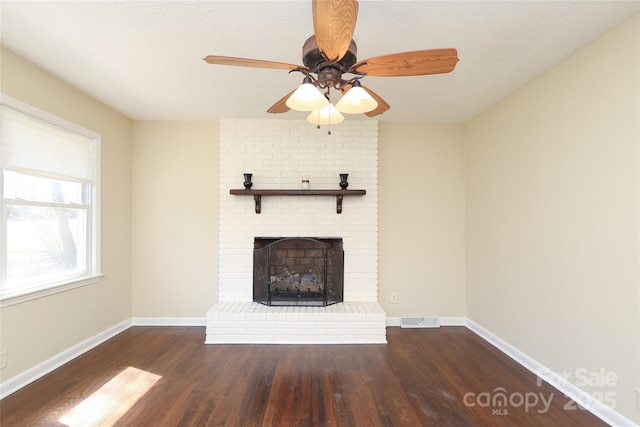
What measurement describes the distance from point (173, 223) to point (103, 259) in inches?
31.1

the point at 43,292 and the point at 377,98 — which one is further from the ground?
the point at 377,98

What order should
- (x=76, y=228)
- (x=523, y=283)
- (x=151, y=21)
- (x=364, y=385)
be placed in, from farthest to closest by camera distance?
(x=76, y=228), (x=523, y=283), (x=364, y=385), (x=151, y=21)

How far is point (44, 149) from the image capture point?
2424 millimetres

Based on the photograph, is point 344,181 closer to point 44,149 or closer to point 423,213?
point 423,213

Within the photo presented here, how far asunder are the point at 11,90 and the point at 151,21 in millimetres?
1310

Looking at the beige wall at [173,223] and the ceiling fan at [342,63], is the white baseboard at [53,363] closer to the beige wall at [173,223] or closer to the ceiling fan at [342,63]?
the beige wall at [173,223]

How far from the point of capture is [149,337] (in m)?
3.18

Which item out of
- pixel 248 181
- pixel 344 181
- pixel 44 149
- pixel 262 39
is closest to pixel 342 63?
pixel 262 39

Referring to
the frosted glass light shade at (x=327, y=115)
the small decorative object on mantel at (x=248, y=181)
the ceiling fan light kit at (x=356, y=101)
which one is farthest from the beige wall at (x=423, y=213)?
the ceiling fan light kit at (x=356, y=101)

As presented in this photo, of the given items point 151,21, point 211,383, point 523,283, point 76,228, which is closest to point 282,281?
point 211,383

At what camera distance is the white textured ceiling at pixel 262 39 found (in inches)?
65.4

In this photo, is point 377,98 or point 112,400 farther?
point 112,400

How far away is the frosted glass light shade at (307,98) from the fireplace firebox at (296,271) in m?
2.06

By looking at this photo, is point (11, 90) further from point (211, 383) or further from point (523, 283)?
point (523, 283)
